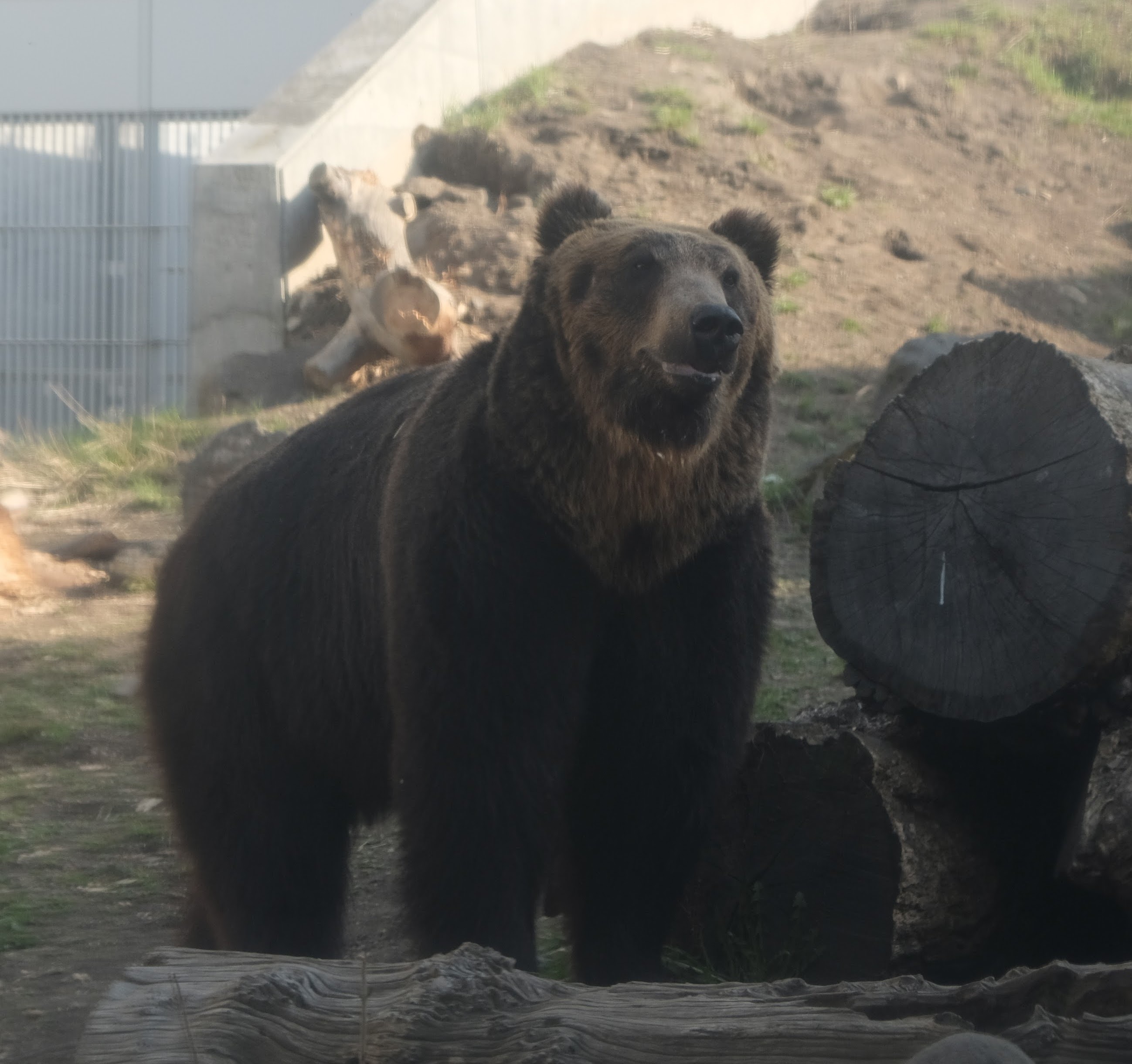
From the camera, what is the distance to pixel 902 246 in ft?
38.9

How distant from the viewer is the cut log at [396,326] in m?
10.0

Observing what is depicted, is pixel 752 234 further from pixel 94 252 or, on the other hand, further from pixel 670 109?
pixel 94 252

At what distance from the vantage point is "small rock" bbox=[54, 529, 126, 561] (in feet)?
30.5

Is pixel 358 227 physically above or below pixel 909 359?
above

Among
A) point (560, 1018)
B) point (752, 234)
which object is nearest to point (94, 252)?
point (752, 234)

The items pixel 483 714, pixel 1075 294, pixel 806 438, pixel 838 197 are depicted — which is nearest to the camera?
pixel 483 714

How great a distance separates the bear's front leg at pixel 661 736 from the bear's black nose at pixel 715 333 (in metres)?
0.49

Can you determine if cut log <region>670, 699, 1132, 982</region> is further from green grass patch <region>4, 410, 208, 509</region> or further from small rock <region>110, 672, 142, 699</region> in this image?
green grass patch <region>4, 410, 208, 509</region>

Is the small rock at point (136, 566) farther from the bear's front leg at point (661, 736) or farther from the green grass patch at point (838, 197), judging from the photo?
the green grass patch at point (838, 197)

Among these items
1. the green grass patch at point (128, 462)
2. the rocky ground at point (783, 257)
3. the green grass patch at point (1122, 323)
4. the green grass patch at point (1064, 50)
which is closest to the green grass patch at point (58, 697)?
the rocky ground at point (783, 257)

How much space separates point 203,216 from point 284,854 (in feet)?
30.5

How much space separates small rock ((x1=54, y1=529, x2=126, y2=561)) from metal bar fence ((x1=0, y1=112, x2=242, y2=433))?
20.9ft

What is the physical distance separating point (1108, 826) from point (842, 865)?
2.72 ft

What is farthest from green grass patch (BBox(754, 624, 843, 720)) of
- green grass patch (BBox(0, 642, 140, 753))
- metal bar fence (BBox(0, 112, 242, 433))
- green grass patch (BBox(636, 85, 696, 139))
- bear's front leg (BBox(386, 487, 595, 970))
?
metal bar fence (BBox(0, 112, 242, 433))
